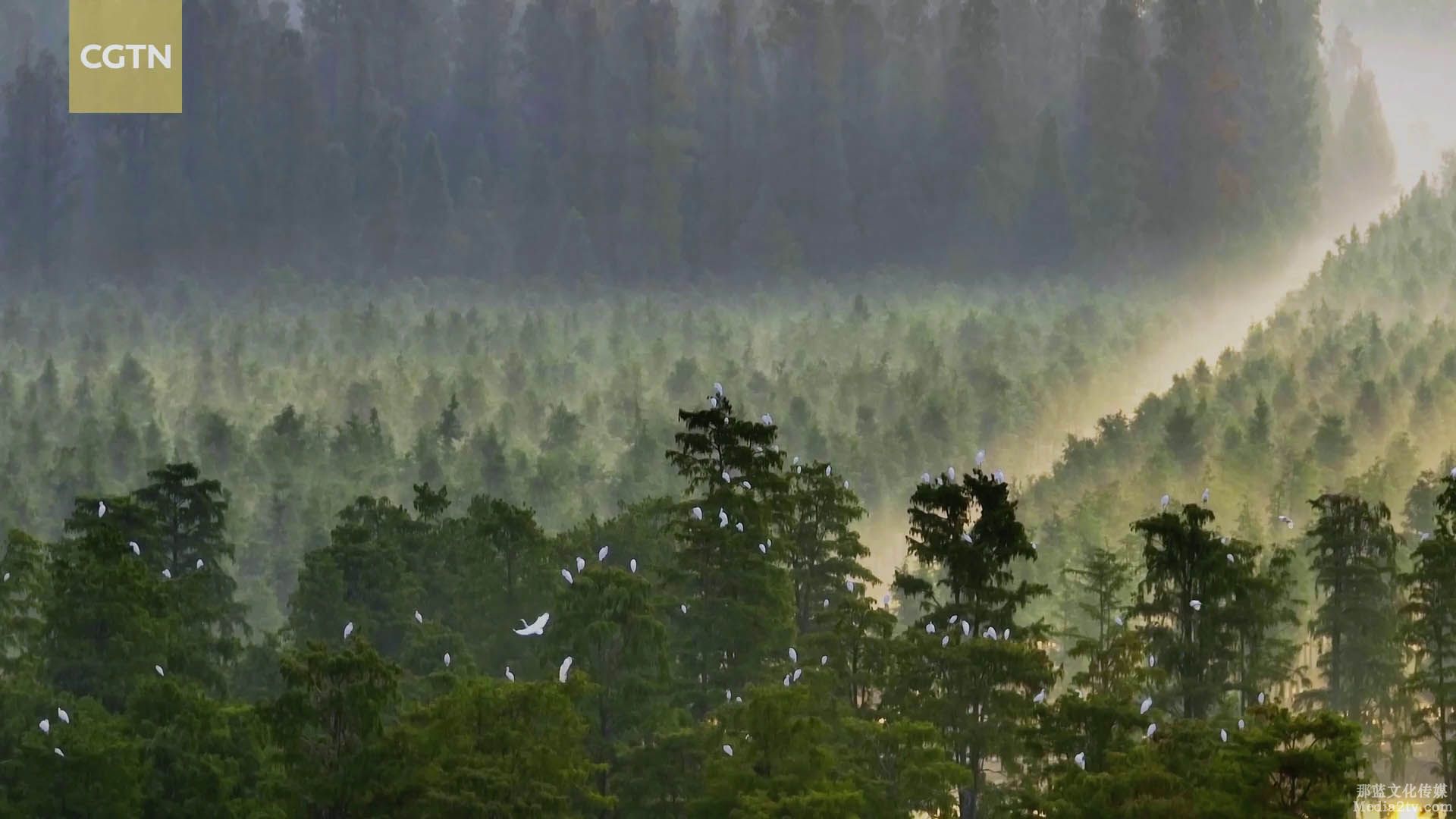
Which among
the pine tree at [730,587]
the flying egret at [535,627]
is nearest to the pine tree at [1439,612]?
the pine tree at [730,587]

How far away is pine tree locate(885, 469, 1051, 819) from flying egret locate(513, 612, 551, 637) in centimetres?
1134

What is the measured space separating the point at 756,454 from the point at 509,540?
13.2 m

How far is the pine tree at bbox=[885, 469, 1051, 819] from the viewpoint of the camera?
6694 cm

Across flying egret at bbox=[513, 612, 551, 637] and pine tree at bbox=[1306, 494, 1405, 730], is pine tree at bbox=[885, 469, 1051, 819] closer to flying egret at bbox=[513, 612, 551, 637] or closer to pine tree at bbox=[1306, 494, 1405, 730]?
flying egret at bbox=[513, 612, 551, 637]

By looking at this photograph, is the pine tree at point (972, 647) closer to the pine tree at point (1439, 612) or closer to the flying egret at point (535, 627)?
the flying egret at point (535, 627)

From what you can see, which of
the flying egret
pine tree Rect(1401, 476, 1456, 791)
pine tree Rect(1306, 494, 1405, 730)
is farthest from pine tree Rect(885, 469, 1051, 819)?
pine tree Rect(1306, 494, 1405, 730)

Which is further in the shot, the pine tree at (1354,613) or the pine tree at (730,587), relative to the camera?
the pine tree at (1354,613)

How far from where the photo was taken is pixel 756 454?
80.1 m

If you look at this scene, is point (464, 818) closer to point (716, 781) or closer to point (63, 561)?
point (716, 781)

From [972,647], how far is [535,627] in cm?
1338

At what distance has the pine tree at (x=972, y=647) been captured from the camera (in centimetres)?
6694

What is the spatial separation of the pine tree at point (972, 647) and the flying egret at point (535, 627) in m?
11.3

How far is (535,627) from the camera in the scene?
63.9 meters

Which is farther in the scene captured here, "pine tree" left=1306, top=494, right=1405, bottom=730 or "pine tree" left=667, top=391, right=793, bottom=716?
"pine tree" left=1306, top=494, right=1405, bottom=730
